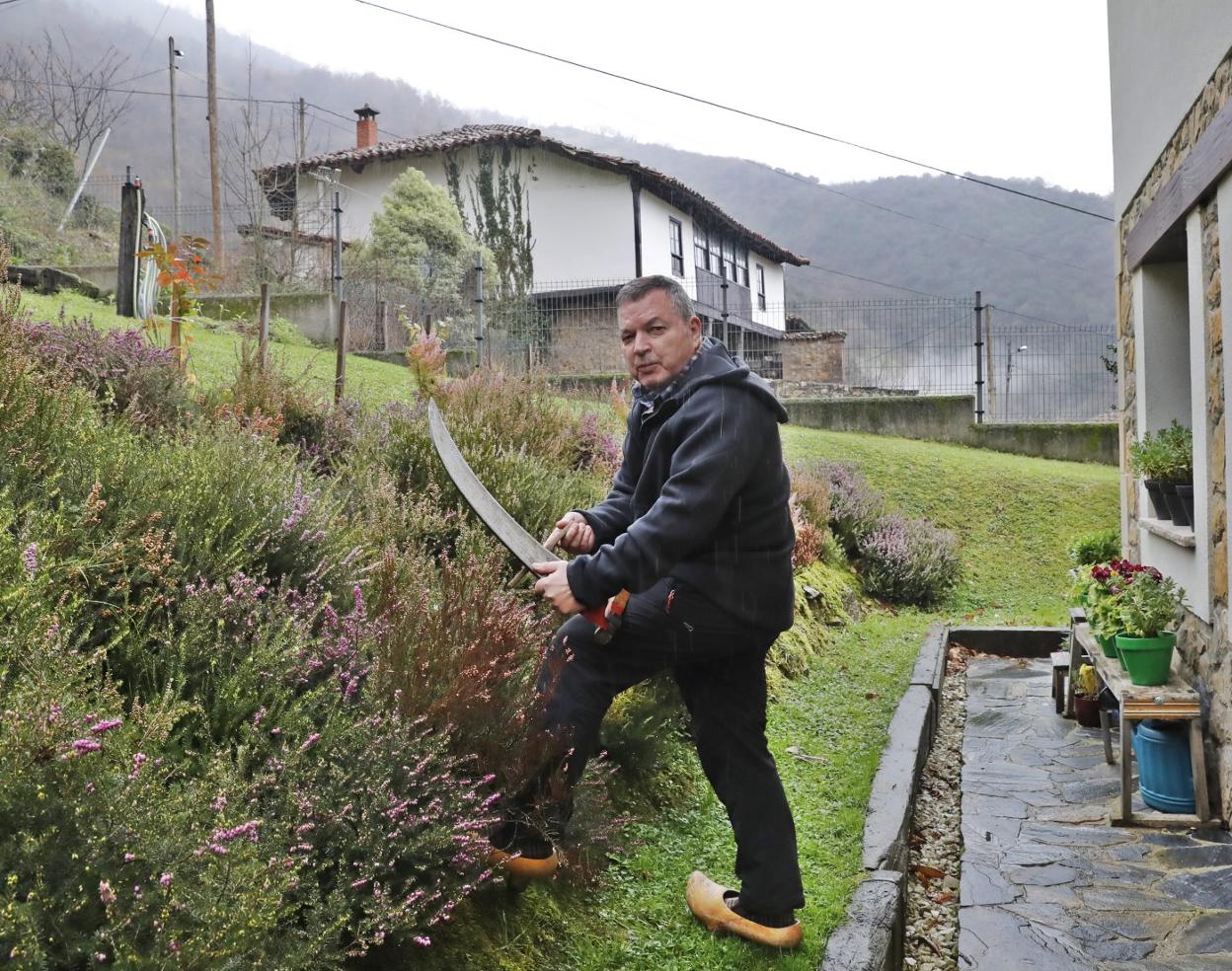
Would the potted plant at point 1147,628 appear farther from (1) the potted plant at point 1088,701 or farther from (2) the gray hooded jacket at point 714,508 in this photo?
(2) the gray hooded jacket at point 714,508

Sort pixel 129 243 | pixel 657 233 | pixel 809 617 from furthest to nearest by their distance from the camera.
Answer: pixel 657 233, pixel 129 243, pixel 809 617

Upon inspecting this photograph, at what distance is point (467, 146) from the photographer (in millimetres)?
29312

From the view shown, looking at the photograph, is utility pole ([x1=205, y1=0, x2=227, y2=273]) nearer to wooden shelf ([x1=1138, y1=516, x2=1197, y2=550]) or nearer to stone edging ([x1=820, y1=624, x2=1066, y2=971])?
stone edging ([x1=820, y1=624, x2=1066, y2=971])

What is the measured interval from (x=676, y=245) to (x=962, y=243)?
93.4ft

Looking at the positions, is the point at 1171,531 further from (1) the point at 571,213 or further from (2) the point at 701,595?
(1) the point at 571,213

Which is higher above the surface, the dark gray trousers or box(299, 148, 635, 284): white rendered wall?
box(299, 148, 635, 284): white rendered wall

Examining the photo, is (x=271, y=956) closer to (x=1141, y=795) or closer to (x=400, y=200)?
(x=1141, y=795)

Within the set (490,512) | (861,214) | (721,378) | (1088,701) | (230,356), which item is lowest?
(1088,701)

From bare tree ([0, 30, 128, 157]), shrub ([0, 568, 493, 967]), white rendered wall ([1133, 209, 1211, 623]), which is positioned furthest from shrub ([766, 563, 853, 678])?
bare tree ([0, 30, 128, 157])

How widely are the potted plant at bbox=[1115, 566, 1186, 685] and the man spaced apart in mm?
3172

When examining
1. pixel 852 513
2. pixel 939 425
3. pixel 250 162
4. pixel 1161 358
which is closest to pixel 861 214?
pixel 250 162

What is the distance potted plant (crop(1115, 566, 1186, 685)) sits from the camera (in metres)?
5.20

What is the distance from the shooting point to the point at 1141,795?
17.2 ft

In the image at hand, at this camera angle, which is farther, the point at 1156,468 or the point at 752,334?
the point at 752,334
